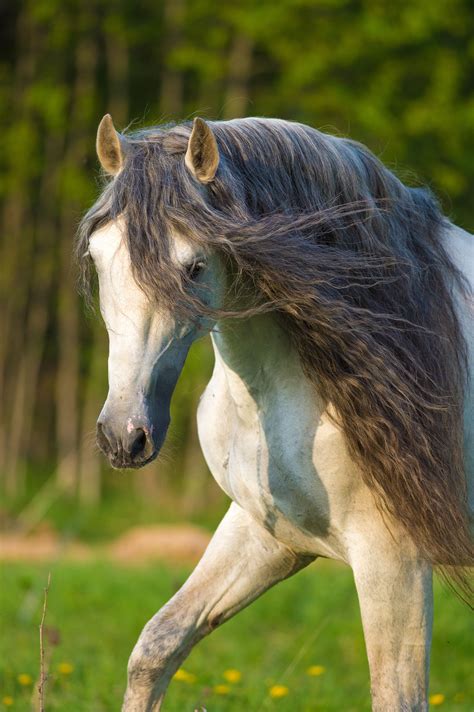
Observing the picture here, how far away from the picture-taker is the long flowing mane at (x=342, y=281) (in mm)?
2893

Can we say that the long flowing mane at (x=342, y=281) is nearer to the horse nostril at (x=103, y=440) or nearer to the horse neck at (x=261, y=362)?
the horse neck at (x=261, y=362)

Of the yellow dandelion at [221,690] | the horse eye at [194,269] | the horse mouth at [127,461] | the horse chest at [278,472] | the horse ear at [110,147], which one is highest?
the horse ear at [110,147]

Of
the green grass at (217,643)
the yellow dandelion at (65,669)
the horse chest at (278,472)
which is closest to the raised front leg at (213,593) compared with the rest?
the horse chest at (278,472)

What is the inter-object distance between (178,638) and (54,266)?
1097 centimetres

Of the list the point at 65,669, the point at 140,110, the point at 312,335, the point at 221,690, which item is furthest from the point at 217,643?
the point at 140,110

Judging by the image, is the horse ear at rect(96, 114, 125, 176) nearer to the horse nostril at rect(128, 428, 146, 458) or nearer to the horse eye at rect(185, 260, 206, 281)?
the horse eye at rect(185, 260, 206, 281)

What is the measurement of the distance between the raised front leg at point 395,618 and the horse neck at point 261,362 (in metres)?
0.46

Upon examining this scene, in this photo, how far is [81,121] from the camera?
13492mm

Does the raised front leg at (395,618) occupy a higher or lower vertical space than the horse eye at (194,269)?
lower

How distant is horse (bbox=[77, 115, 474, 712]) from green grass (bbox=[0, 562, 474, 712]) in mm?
960

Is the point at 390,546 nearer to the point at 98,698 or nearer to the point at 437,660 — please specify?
the point at 98,698

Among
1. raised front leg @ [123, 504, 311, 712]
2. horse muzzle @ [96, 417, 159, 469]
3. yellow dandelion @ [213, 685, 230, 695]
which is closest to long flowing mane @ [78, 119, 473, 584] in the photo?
horse muzzle @ [96, 417, 159, 469]

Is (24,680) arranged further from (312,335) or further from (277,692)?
(312,335)

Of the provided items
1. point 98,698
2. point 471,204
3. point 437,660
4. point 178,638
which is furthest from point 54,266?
point 178,638
